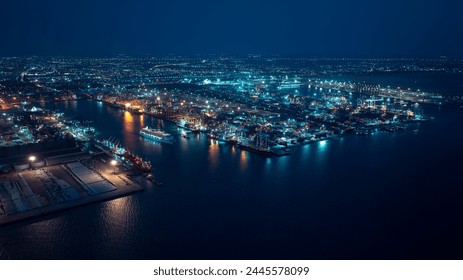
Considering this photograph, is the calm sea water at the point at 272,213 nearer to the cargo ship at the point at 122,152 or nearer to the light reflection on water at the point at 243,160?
the light reflection on water at the point at 243,160

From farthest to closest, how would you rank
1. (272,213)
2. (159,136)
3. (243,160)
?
(159,136), (243,160), (272,213)

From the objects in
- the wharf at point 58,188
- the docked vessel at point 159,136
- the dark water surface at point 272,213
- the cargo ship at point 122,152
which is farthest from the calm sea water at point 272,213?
the docked vessel at point 159,136

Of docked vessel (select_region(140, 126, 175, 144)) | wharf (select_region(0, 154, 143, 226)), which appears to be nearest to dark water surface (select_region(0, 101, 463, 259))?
wharf (select_region(0, 154, 143, 226))

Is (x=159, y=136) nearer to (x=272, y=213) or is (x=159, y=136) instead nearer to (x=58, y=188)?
(x=58, y=188)

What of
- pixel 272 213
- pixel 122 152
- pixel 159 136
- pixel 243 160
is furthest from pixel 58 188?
pixel 159 136

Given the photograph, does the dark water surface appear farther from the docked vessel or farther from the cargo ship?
the docked vessel

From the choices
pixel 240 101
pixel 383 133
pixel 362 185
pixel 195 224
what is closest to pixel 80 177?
pixel 195 224

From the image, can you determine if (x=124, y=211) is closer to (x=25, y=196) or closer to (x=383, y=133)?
(x=25, y=196)
